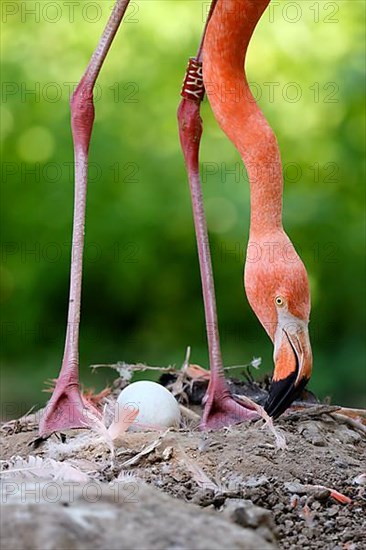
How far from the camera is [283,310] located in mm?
2969

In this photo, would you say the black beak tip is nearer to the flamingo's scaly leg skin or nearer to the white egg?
the flamingo's scaly leg skin

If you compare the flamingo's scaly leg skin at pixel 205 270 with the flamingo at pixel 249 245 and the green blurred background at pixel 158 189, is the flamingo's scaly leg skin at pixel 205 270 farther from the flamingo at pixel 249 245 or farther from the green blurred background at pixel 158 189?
the green blurred background at pixel 158 189

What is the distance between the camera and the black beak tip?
A: 2900 millimetres

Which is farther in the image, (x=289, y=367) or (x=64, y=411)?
(x=64, y=411)

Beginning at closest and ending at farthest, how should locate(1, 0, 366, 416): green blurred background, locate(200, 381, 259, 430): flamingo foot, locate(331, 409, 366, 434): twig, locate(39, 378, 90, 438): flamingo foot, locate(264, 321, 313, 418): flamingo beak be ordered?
locate(264, 321, 313, 418): flamingo beak < locate(39, 378, 90, 438): flamingo foot < locate(200, 381, 259, 430): flamingo foot < locate(331, 409, 366, 434): twig < locate(1, 0, 366, 416): green blurred background

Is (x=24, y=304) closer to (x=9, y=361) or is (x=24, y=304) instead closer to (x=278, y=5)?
(x=9, y=361)

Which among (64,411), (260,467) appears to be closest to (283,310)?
(260,467)

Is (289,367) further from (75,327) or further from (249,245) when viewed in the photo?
(75,327)

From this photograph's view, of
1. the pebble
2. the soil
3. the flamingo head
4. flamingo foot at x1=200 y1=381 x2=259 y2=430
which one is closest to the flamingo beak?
the flamingo head

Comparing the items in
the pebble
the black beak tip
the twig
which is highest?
the black beak tip

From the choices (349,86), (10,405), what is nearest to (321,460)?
(10,405)

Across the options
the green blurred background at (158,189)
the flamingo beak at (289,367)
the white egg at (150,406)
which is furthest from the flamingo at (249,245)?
the green blurred background at (158,189)

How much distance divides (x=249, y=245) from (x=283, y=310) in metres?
0.25

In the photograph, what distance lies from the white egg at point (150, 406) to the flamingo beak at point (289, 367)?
0.34m
